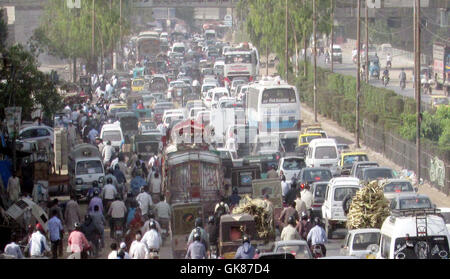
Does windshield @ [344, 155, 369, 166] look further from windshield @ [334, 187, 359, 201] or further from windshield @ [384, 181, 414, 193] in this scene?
windshield @ [334, 187, 359, 201]

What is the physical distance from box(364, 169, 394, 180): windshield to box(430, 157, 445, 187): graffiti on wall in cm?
536

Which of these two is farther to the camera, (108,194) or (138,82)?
(138,82)

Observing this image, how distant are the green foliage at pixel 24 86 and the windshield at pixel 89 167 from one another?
3.11m

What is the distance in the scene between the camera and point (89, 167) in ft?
107

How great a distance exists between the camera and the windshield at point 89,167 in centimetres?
3258

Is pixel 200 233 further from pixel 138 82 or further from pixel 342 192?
Result: pixel 138 82

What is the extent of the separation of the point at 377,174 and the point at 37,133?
16.1 m

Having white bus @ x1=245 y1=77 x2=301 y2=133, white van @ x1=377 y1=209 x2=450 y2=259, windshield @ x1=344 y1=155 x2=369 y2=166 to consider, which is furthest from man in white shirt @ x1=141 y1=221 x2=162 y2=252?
white bus @ x1=245 y1=77 x2=301 y2=133

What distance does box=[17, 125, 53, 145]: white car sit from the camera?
132 ft

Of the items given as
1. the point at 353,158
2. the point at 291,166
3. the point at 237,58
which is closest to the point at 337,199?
the point at 291,166

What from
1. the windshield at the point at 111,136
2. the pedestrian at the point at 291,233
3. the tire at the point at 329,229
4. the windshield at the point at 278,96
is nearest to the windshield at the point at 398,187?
the tire at the point at 329,229

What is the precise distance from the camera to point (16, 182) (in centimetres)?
2822
